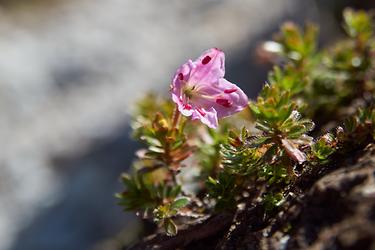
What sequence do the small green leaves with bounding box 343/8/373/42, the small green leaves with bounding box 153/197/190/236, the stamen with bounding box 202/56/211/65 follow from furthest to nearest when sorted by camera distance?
the small green leaves with bounding box 343/8/373/42
the stamen with bounding box 202/56/211/65
the small green leaves with bounding box 153/197/190/236

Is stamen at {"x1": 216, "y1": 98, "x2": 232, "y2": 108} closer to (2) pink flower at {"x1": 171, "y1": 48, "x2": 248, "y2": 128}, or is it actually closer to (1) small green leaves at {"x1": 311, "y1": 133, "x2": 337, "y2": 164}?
(2) pink flower at {"x1": 171, "y1": 48, "x2": 248, "y2": 128}

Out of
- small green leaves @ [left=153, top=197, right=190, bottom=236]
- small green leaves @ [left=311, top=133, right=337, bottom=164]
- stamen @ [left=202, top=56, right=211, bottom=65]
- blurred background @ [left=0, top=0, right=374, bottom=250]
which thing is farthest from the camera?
blurred background @ [left=0, top=0, right=374, bottom=250]

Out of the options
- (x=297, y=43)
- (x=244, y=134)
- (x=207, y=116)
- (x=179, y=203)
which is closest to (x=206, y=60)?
(x=207, y=116)

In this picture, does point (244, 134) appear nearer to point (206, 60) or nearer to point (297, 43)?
point (206, 60)

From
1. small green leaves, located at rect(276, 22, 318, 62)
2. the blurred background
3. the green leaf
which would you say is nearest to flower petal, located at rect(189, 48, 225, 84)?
the green leaf

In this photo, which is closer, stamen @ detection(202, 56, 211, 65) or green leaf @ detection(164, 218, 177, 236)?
green leaf @ detection(164, 218, 177, 236)

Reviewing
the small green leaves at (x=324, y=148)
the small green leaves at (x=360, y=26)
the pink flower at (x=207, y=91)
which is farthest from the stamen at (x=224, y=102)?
the small green leaves at (x=360, y=26)

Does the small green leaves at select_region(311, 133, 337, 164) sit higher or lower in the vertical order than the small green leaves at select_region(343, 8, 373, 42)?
lower

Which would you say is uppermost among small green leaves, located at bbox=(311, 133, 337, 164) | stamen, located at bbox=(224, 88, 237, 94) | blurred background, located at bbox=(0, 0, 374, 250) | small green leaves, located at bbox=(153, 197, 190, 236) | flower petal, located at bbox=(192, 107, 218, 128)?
blurred background, located at bbox=(0, 0, 374, 250)
